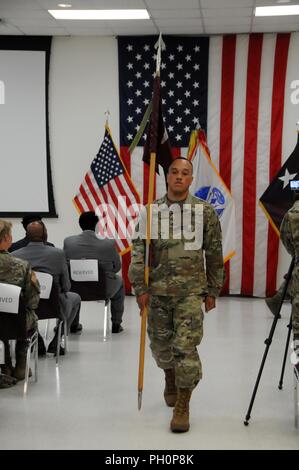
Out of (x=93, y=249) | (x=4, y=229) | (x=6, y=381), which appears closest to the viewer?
(x=4, y=229)

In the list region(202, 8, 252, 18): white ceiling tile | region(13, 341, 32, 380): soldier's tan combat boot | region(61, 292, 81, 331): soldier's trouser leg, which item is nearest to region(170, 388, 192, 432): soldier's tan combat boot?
region(13, 341, 32, 380): soldier's tan combat boot

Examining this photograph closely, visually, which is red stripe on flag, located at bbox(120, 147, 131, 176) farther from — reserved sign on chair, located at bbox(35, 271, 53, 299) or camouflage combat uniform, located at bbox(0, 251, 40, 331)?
camouflage combat uniform, located at bbox(0, 251, 40, 331)

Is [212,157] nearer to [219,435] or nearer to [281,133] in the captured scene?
[281,133]

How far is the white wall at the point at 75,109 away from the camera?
1003 centimetres

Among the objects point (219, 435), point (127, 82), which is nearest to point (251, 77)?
point (127, 82)

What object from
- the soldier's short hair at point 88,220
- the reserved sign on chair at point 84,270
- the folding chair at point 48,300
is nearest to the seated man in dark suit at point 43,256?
the folding chair at point 48,300

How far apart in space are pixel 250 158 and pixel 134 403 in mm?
5649

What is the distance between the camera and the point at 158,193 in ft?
32.8

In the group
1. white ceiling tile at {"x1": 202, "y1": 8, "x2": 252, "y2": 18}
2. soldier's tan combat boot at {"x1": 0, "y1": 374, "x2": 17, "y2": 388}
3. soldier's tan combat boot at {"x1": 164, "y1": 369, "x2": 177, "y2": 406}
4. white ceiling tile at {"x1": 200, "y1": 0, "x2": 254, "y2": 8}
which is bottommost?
soldier's tan combat boot at {"x1": 0, "y1": 374, "x2": 17, "y2": 388}

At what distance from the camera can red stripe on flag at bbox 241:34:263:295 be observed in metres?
9.63

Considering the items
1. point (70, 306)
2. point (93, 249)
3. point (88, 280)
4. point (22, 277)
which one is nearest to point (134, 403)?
point (22, 277)

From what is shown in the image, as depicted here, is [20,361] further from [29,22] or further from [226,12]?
[29,22]

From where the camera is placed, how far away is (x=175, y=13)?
8727 mm

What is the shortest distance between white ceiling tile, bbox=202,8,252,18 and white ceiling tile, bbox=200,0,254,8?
0.13 m
